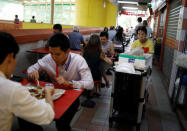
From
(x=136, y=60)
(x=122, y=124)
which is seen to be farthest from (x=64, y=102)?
(x=122, y=124)

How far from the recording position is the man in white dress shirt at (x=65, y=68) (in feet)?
6.12

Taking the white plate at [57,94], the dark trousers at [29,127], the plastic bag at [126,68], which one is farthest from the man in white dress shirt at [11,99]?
the plastic bag at [126,68]

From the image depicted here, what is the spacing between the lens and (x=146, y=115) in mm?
3287

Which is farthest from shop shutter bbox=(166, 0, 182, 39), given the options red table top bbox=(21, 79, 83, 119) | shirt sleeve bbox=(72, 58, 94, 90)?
red table top bbox=(21, 79, 83, 119)

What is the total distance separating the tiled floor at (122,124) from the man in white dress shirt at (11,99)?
65.9 inches

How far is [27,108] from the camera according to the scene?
1.05 metres

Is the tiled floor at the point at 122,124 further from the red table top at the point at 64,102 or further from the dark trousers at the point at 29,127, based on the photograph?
the red table top at the point at 64,102

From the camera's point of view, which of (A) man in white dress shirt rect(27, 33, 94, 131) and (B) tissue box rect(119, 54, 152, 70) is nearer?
(A) man in white dress shirt rect(27, 33, 94, 131)

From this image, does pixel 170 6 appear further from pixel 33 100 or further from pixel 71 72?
pixel 33 100

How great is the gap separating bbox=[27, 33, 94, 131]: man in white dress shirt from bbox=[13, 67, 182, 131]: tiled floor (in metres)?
0.90

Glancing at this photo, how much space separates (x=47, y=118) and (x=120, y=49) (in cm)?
564

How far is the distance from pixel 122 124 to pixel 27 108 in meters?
2.13

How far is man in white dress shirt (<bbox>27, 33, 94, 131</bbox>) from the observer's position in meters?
1.87

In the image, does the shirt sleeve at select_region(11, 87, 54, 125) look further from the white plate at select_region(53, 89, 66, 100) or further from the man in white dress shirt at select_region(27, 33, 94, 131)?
the man in white dress shirt at select_region(27, 33, 94, 131)
